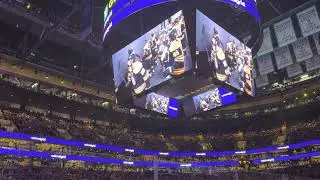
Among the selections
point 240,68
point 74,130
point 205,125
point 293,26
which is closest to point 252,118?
point 205,125

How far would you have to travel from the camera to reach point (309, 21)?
16.2 m

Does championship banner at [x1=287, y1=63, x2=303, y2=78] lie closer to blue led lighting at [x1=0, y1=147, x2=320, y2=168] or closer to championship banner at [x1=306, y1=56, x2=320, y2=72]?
championship banner at [x1=306, y1=56, x2=320, y2=72]

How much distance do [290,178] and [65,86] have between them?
20500 mm

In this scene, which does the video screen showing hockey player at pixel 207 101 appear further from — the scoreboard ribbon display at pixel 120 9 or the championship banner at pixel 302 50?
the scoreboard ribbon display at pixel 120 9

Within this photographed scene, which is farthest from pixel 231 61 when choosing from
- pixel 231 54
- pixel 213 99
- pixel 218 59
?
pixel 213 99

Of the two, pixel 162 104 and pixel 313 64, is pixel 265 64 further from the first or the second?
pixel 162 104

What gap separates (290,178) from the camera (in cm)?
1503

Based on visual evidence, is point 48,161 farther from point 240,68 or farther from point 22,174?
point 240,68

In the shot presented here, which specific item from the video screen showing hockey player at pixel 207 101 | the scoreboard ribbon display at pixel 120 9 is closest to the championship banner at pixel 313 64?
the video screen showing hockey player at pixel 207 101

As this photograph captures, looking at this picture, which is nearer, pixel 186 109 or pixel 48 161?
pixel 186 109

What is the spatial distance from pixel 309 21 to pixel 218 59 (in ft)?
19.6

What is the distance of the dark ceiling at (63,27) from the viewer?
17.3 metres

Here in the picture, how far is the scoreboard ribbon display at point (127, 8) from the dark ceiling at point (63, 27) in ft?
5.72

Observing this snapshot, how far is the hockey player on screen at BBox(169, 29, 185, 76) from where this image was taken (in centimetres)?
1263
